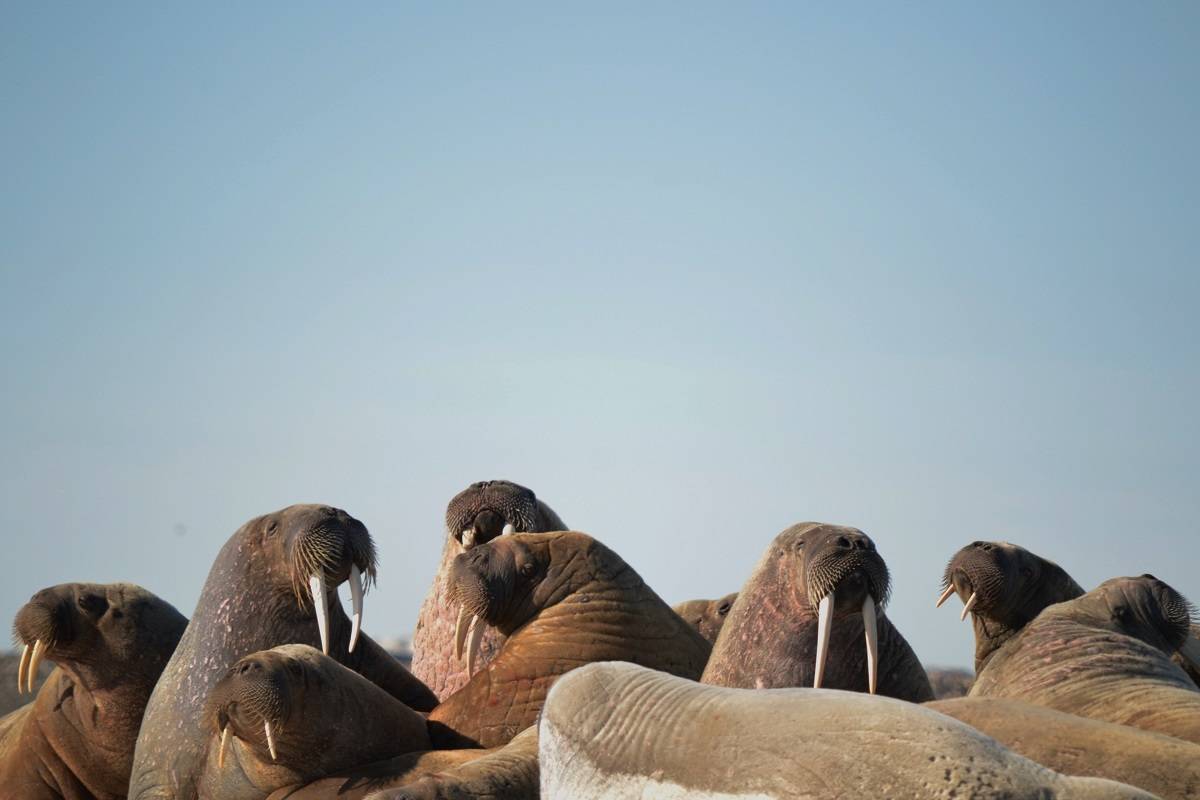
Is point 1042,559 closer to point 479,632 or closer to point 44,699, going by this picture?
point 479,632

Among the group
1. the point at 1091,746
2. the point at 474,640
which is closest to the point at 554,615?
the point at 474,640

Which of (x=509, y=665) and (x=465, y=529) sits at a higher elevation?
(x=465, y=529)

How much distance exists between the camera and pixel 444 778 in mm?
5832

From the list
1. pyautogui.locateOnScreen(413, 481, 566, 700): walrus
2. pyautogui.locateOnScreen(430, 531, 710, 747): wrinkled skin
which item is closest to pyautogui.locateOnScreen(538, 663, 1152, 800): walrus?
pyautogui.locateOnScreen(430, 531, 710, 747): wrinkled skin

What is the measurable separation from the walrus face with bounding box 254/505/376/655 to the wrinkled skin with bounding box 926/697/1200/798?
3.16 meters

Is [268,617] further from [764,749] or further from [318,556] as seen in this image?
[764,749]

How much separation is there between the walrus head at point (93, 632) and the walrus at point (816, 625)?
2.77 meters

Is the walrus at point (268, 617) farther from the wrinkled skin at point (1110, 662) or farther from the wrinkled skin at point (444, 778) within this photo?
the wrinkled skin at point (1110, 662)

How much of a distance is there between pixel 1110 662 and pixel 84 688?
4.75m

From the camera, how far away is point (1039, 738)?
5523 mm

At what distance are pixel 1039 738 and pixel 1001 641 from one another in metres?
3.17

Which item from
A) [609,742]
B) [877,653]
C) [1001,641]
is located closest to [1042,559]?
[1001,641]

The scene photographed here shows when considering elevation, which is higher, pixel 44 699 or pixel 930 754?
pixel 930 754

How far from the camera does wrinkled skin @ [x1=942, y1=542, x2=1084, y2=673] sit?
341 inches
